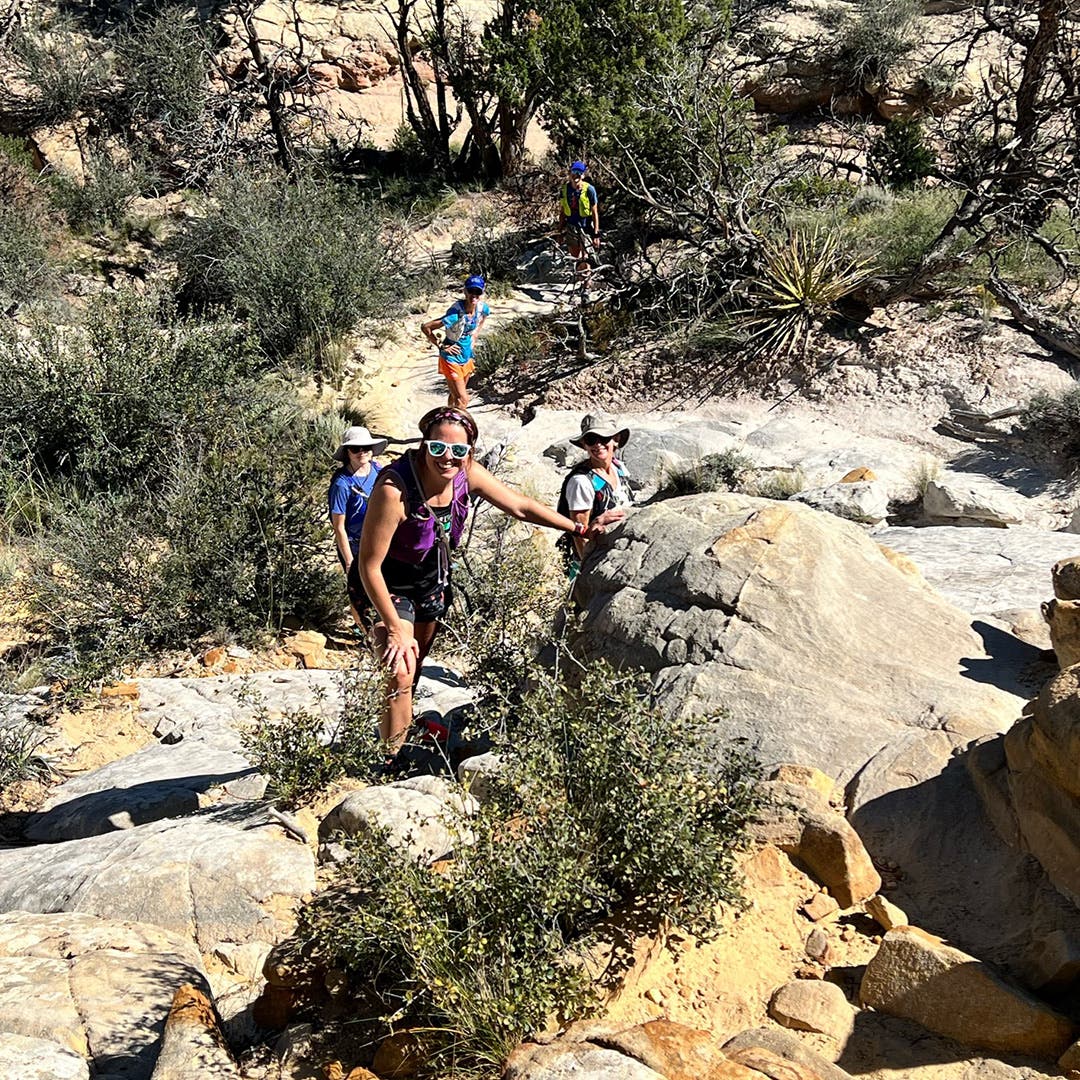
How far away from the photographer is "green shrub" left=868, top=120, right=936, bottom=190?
14672 mm

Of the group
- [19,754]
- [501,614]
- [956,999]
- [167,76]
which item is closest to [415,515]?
[501,614]

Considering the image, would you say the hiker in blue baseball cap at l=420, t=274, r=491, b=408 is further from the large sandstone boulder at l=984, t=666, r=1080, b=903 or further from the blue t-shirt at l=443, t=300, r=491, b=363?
the large sandstone boulder at l=984, t=666, r=1080, b=903

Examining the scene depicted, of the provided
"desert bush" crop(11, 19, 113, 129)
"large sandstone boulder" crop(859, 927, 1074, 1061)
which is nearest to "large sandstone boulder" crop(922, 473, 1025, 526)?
"large sandstone boulder" crop(859, 927, 1074, 1061)

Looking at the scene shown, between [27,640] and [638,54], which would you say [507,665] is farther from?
[638,54]

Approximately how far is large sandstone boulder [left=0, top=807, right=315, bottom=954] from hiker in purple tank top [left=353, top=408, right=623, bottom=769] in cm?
78

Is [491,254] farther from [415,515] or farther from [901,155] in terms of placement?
[415,515]

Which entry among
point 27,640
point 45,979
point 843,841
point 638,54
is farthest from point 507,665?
point 638,54

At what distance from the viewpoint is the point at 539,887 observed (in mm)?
2643

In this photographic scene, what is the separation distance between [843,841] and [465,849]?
1.13 meters

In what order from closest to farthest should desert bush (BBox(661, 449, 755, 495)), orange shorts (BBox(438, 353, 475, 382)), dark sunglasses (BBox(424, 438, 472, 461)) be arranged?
dark sunglasses (BBox(424, 438, 472, 461)) → desert bush (BBox(661, 449, 755, 495)) → orange shorts (BBox(438, 353, 475, 382))

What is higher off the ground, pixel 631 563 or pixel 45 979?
pixel 631 563

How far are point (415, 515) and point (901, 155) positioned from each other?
1351 cm

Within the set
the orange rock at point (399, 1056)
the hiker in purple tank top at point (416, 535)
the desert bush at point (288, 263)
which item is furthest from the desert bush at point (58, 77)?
the orange rock at point (399, 1056)

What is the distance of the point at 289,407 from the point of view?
35.1ft
